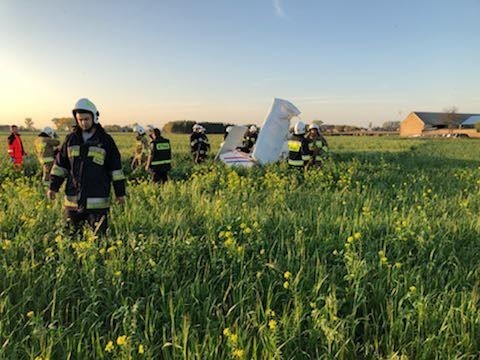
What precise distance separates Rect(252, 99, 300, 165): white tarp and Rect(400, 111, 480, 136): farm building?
72.8 meters

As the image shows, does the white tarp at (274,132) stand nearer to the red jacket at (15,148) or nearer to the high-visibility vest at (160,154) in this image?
the high-visibility vest at (160,154)

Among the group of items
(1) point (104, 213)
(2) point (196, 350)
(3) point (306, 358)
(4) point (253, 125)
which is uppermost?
(4) point (253, 125)

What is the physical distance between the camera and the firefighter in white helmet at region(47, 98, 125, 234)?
4.23 metres

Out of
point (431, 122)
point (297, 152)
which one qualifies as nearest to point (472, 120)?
point (431, 122)

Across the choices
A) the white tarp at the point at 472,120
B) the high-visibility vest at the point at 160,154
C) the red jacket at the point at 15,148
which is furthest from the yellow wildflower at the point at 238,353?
the white tarp at the point at 472,120

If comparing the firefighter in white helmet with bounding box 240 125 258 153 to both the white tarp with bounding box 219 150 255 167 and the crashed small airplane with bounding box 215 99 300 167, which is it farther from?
the crashed small airplane with bounding box 215 99 300 167

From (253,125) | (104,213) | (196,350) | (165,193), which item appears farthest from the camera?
(253,125)

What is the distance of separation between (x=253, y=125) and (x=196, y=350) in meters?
14.1

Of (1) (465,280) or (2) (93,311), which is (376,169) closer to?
(1) (465,280)

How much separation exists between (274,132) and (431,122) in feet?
262

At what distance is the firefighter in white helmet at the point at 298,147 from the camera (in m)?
9.62

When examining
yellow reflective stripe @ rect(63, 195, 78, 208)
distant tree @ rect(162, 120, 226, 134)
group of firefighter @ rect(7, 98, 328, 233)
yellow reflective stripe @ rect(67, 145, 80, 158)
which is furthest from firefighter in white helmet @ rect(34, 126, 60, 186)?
distant tree @ rect(162, 120, 226, 134)

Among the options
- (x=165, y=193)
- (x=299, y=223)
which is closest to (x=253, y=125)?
(x=165, y=193)

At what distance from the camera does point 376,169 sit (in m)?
Answer: 11.6
